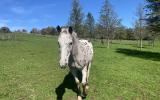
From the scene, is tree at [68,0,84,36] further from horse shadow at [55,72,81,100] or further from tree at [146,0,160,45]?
horse shadow at [55,72,81,100]

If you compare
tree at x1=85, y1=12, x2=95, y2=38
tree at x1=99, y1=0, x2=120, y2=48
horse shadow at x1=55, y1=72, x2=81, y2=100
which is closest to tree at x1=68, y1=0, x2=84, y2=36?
tree at x1=99, y1=0, x2=120, y2=48

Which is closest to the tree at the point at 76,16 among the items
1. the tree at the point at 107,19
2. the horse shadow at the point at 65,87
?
the tree at the point at 107,19

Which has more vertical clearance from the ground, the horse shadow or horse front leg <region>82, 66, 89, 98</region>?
horse front leg <region>82, 66, 89, 98</region>

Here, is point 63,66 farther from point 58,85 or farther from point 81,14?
point 81,14

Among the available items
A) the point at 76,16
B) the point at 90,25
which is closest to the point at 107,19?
the point at 76,16

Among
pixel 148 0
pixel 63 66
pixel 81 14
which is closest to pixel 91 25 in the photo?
pixel 81 14

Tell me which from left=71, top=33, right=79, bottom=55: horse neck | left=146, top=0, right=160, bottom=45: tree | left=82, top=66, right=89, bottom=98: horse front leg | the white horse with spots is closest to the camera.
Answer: the white horse with spots

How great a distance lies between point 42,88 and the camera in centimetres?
1315

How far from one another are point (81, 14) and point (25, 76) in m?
54.7

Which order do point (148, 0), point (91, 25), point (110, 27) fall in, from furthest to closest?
1. point (91, 25)
2. point (110, 27)
3. point (148, 0)

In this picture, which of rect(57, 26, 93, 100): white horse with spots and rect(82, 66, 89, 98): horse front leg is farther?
rect(82, 66, 89, 98): horse front leg

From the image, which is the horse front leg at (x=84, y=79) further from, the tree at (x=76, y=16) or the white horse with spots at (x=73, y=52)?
the tree at (x=76, y=16)

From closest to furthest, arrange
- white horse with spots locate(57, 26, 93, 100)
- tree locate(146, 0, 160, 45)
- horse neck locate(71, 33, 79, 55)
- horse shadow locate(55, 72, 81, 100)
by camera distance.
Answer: white horse with spots locate(57, 26, 93, 100) → horse neck locate(71, 33, 79, 55) → horse shadow locate(55, 72, 81, 100) → tree locate(146, 0, 160, 45)

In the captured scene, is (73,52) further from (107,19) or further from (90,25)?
(90,25)
